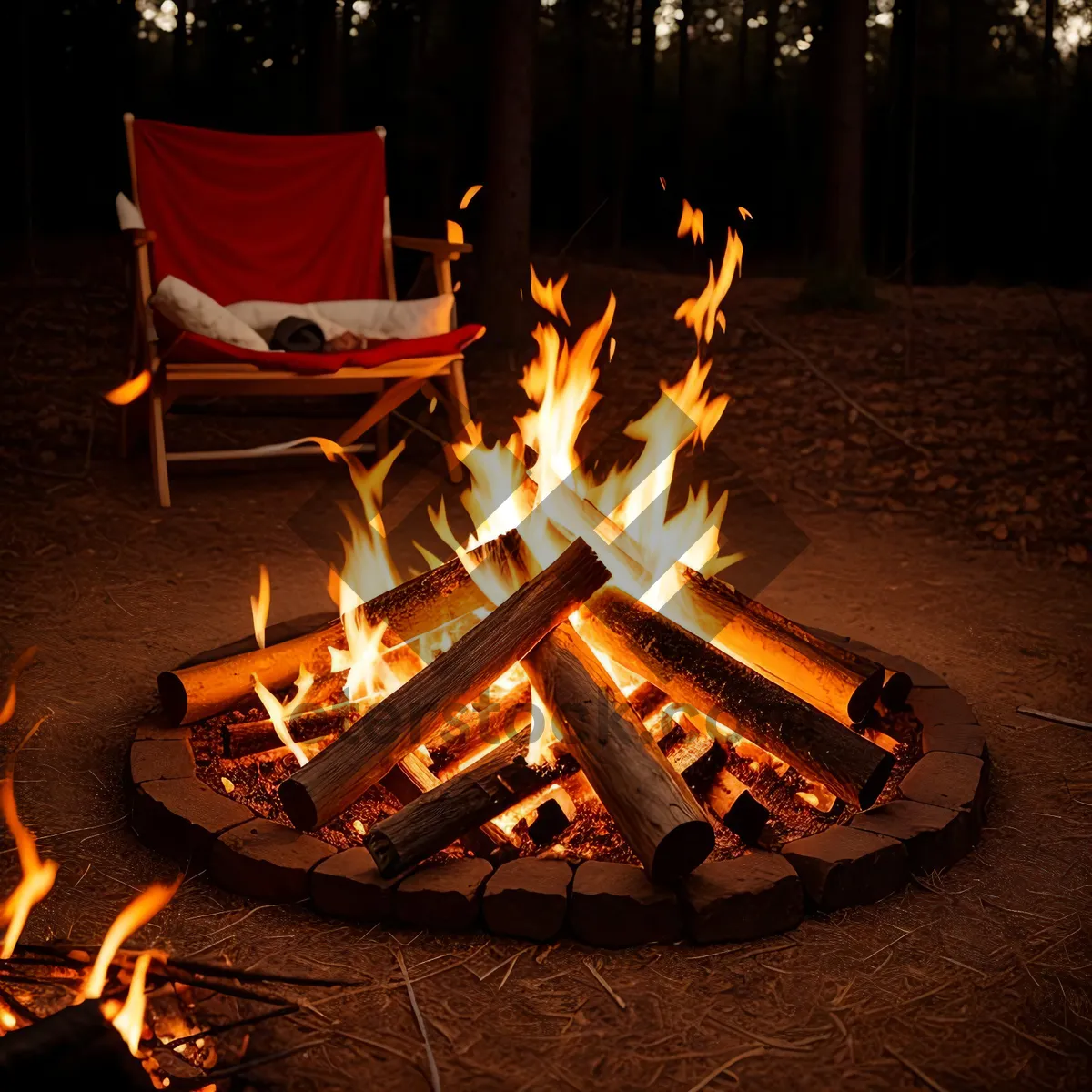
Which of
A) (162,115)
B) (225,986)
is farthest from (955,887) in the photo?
(162,115)

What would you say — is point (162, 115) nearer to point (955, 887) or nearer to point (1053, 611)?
point (1053, 611)

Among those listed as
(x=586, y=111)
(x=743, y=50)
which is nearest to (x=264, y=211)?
(x=586, y=111)

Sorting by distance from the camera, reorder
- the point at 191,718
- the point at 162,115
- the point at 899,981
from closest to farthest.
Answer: the point at 899,981, the point at 191,718, the point at 162,115

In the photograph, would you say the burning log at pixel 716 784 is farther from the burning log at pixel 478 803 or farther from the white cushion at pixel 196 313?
the white cushion at pixel 196 313

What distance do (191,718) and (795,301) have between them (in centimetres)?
460

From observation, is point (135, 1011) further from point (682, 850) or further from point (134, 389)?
point (134, 389)

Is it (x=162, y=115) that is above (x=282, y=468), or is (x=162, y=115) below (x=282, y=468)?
above

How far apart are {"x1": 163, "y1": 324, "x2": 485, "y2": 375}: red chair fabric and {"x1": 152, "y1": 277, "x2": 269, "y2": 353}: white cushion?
2.4 inches

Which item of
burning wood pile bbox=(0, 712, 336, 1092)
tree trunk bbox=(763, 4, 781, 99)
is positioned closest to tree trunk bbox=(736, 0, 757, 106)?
tree trunk bbox=(763, 4, 781, 99)

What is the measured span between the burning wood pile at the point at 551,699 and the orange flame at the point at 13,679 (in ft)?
1.43

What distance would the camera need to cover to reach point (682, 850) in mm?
1656

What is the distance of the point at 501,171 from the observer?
513 centimetres

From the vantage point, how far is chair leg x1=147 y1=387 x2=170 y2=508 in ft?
12.2

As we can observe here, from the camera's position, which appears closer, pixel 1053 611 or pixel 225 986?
pixel 225 986
